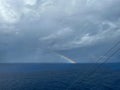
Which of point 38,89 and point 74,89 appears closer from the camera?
point 74,89

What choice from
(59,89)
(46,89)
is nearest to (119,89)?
(59,89)

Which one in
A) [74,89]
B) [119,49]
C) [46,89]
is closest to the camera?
[119,49]

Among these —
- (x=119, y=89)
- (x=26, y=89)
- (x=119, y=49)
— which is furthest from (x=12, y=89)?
(x=119, y=49)

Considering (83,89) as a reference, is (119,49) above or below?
above

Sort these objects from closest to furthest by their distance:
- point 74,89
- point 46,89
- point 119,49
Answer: point 119,49 < point 74,89 < point 46,89

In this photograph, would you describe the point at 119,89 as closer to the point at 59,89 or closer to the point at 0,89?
the point at 59,89

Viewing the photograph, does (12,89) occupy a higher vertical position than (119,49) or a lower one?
lower

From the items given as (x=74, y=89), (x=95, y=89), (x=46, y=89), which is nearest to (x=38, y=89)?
(x=46, y=89)

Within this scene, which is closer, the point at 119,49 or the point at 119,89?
the point at 119,49

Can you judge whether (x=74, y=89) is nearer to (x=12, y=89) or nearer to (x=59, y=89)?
(x=59, y=89)
